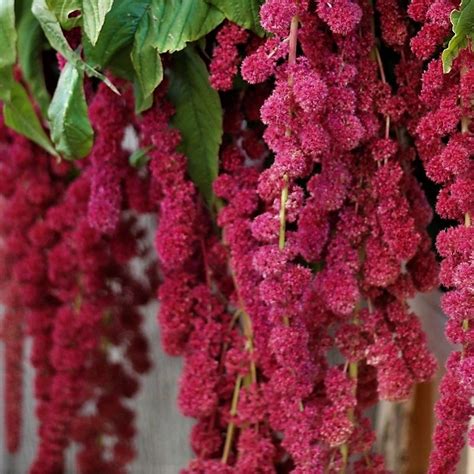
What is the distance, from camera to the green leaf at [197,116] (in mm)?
562

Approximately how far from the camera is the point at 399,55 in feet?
1.78

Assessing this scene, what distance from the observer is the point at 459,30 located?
1.39 feet

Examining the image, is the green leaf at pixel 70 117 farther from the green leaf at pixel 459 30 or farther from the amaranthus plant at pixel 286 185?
the green leaf at pixel 459 30

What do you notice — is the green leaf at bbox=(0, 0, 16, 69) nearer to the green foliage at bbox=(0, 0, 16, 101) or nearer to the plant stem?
the green foliage at bbox=(0, 0, 16, 101)

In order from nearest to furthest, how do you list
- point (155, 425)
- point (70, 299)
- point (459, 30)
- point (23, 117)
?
point (459, 30) → point (23, 117) → point (70, 299) → point (155, 425)

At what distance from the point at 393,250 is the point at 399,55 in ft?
0.45

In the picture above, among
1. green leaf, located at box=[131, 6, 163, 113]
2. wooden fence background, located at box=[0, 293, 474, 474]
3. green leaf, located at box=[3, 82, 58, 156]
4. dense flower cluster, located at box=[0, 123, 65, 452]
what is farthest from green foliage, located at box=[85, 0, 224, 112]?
wooden fence background, located at box=[0, 293, 474, 474]

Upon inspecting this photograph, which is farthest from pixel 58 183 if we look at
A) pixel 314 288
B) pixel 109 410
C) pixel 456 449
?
pixel 456 449

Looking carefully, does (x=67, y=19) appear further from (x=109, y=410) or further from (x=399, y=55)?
(x=109, y=410)

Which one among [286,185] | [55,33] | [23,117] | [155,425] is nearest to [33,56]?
[23,117]

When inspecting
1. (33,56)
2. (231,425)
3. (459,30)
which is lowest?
(231,425)

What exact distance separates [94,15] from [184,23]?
0.19 ft

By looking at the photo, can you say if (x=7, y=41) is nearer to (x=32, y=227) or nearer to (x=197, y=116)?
(x=197, y=116)

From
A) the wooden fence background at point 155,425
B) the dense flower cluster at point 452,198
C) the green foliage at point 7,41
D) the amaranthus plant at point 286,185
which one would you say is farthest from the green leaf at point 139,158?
the wooden fence background at point 155,425
